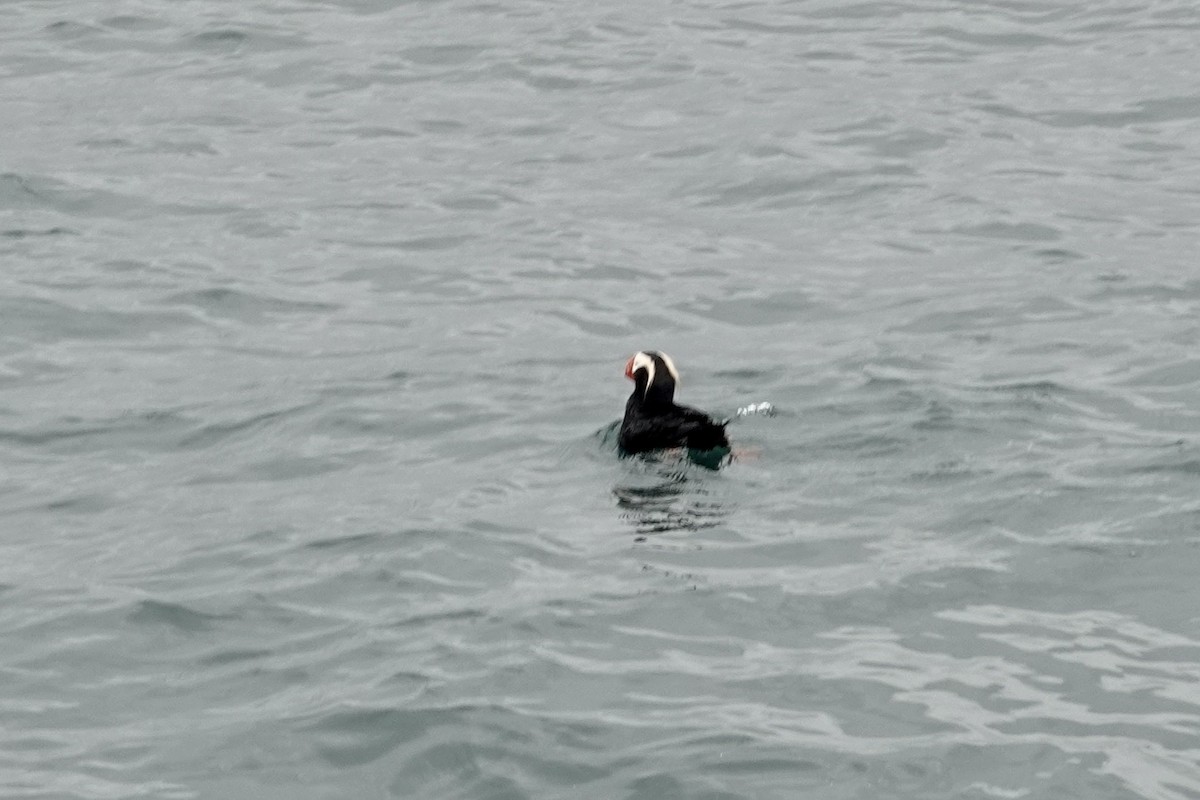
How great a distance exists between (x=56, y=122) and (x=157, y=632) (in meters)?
12.8

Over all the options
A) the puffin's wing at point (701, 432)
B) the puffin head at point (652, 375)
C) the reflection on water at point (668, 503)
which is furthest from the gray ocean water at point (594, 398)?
the puffin head at point (652, 375)

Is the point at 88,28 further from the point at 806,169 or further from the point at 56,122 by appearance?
the point at 806,169

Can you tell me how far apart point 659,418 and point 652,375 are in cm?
80

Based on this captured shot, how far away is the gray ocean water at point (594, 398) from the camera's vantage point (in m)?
10.2

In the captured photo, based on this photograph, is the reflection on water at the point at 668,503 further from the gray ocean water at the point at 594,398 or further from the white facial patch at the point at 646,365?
the white facial patch at the point at 646,365

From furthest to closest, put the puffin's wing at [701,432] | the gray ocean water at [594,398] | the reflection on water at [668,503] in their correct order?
1. the puffin's wing at [701,432]
2. the reflection on water at [668,503]
3. the gray ocean water at [594,398]

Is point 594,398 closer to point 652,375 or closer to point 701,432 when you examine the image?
point 652,375

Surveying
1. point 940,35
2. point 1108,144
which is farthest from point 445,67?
point 1108,144

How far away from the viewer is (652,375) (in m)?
14.8

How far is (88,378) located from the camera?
16.4m

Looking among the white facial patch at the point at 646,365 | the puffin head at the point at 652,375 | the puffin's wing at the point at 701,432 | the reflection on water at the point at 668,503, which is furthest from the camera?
the white facial patch at the point at 646,365

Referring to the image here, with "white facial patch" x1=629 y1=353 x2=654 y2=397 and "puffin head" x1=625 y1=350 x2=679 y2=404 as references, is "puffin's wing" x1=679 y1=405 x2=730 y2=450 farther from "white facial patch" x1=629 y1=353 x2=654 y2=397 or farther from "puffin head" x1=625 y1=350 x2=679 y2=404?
"white facial patch" x1=629 y1=353 x2=654 y2=397

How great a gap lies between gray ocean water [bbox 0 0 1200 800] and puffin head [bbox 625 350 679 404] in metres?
0.48

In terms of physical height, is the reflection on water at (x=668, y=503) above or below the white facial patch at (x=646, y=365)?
below
